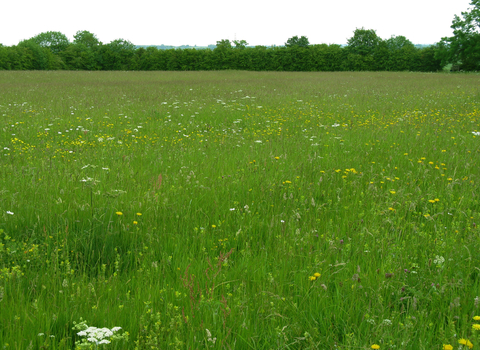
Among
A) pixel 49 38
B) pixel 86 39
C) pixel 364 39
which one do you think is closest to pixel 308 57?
pixel 364 39

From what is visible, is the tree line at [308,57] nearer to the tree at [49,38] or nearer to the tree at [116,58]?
the tree at [116,58]

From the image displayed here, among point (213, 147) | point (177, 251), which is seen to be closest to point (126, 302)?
point (177, 251)

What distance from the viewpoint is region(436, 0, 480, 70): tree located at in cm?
5047

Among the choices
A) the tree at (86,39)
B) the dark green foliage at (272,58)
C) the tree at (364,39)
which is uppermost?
the tree at (86,39)

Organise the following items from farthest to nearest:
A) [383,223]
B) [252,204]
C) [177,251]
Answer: [252,204] < [383,223] < [177,251]

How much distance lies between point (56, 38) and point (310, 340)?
13414 centimetres

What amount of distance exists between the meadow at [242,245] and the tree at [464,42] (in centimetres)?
5559

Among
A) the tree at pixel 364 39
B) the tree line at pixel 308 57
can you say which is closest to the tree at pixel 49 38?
the tree line at pixel 308 57

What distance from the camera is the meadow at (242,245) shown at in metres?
1.89

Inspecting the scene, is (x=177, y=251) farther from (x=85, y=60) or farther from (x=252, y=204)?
(x=85, y=60)

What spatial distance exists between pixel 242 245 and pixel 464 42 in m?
62.6

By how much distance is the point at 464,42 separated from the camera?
168 ft

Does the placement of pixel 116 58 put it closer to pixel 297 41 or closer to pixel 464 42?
pixel 297 41

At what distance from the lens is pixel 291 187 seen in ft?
13.2
